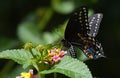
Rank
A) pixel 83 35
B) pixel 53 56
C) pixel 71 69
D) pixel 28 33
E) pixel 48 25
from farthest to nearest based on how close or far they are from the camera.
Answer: pixel 48 25
pixel 28 33
pixel 83 35
pixel 53 56
pixel 71 69

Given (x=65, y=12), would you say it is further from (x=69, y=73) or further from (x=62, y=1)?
(x=69, y=73)

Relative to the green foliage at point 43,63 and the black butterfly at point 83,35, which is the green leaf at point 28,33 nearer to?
the black butterfly at point 83,35

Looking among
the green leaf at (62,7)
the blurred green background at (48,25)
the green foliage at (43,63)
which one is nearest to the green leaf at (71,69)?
the green foliage at (43,63)

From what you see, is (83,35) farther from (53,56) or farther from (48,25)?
(48,25)

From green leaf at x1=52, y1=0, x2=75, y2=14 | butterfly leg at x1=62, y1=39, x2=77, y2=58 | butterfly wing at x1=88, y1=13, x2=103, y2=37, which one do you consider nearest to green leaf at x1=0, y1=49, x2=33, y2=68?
butterfly leg at x1=62, y1=39, x2=77, y2=58

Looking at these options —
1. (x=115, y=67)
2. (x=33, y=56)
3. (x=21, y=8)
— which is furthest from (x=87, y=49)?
(x=21, y=8)

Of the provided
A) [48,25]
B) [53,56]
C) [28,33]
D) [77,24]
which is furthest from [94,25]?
[48,25]
